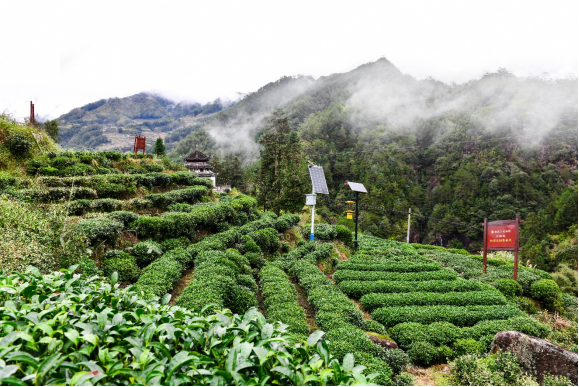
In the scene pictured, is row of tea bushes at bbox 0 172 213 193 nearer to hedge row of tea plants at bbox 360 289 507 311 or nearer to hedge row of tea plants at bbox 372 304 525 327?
hedge row of tea plants at bbox 360 289 507 311

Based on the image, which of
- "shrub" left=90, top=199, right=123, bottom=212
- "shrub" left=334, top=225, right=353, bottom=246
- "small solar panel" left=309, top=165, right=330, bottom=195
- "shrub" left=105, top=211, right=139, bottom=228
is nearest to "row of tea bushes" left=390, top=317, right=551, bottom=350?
"small solar panel" left=309, top=165, right=330, bottom=195

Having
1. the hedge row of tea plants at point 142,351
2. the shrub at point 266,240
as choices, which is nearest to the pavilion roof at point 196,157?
the shrub at point 266,240

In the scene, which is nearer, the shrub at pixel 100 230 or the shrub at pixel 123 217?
the shrub at pixel 100 230

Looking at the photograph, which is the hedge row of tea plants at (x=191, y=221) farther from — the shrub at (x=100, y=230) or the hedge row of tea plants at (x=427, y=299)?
the hedge row of tea plants at (x=427, y=299)

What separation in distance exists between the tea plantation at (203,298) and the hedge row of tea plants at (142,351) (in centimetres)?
1

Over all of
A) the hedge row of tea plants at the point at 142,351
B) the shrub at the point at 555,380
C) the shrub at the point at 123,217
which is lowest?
the shrub at the point at 555,380

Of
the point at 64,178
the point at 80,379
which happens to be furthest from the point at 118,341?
the point at 64,178

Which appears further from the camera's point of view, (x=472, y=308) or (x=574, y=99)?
(x=472, y=308)

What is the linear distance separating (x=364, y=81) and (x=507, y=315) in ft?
372

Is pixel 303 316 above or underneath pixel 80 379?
underneath

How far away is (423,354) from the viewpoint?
580 cm

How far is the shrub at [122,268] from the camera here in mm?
6938

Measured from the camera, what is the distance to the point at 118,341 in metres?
1.92

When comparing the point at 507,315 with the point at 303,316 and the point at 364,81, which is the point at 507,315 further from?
the point at 364,81
